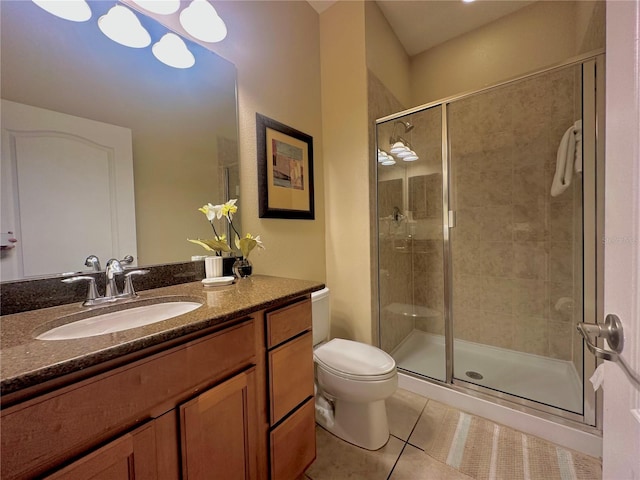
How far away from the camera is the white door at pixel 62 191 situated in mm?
802

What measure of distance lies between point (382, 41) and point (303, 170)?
1.28m

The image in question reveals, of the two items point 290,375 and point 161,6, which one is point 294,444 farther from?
point 161,6

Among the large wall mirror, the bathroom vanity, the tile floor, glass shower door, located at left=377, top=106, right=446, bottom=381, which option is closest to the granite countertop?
the bathroom vanity

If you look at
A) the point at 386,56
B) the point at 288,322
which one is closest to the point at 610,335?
the point at 288,322

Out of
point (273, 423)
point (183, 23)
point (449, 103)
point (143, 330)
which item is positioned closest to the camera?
point (143, 330)

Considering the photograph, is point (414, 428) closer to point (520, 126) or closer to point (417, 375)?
point (417, 375)

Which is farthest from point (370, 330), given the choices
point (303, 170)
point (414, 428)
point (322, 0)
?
point (322, 0)

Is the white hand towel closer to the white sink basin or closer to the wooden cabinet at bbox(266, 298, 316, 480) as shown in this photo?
the wooden cabinet at bbox(266, 298, 316, 480)

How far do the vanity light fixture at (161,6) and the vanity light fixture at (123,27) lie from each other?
84 mm

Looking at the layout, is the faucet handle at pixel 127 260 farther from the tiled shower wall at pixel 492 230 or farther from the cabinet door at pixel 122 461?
the tiled shower wall at pixel 492 230

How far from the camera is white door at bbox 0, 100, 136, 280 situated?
802mm

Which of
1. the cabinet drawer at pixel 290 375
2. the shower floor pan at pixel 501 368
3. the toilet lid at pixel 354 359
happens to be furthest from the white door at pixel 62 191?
the shower floor pan at pixel 501 368

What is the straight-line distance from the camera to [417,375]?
6.16 ft

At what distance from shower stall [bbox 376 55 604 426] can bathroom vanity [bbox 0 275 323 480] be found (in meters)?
1.25
